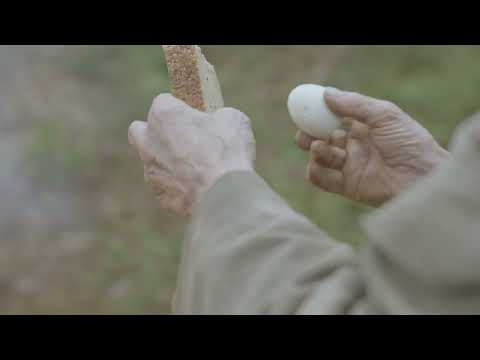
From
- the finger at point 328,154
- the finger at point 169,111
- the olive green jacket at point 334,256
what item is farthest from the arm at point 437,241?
the finger at point 328,154

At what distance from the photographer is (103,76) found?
327 cm

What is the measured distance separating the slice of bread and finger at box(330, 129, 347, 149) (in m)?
0.18

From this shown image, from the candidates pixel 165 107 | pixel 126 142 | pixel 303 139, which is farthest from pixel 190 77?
pixel 126 142

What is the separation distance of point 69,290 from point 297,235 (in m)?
1.78

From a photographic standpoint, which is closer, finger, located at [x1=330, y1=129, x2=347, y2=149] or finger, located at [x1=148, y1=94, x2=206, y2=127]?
finger, located at [x1=148, y1=94, x2=206, y2=127]

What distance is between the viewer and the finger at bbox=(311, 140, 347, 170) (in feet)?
3.44

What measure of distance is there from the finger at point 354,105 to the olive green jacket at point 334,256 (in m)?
0.29

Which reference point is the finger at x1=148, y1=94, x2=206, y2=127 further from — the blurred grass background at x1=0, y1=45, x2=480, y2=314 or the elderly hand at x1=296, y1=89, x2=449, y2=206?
the blurred grass background at x1=0, y1=45, x2=480, y2=314

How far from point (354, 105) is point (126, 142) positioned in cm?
200

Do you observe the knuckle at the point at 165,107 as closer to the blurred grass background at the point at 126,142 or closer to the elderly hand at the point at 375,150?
the elderly hand at the point at 375,150

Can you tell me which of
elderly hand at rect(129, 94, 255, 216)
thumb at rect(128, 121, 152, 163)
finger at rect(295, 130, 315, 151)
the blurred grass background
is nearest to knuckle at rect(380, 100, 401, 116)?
finger at rect(295, 130, 315, 151)

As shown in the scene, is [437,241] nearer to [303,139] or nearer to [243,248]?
[243,248]

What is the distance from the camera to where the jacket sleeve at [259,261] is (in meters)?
0.63

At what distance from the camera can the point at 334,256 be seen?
2.12ft
